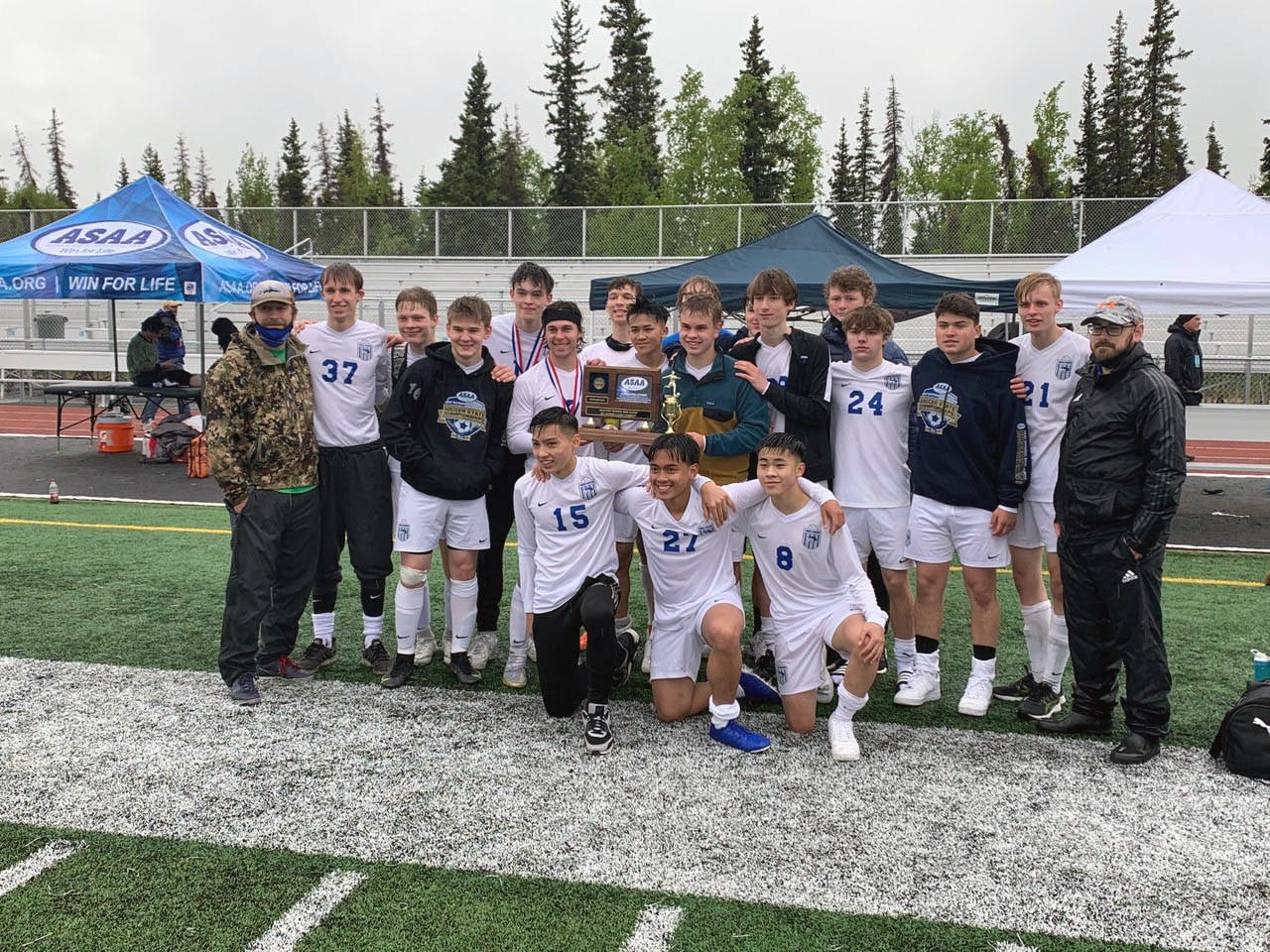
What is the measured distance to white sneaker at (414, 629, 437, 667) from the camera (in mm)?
5055

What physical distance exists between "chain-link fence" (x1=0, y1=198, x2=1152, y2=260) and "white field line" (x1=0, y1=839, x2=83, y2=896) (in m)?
19.5

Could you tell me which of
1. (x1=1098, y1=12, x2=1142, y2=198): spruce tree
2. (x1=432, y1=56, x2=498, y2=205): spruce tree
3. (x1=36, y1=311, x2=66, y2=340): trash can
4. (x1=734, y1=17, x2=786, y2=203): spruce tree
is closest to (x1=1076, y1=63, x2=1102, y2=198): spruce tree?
(x1=1098, y1=12, x2=1142, y2=198): spruce tree

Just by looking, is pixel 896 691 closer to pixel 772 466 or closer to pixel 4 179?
pixel 772 466

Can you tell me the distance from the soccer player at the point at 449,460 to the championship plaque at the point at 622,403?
55 cm

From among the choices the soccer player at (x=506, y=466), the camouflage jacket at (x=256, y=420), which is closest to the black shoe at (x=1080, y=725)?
the soccer player at (x=506, y=466)

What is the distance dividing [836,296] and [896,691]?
2001 millimetres

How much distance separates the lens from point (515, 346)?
5277 millimetres

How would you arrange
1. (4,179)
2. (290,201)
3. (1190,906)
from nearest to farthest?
(1190,906) < (290,201) < (4,179)

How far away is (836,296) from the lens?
4.92 meters

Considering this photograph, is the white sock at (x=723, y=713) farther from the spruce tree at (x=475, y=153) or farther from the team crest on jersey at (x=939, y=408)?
the spruce tree at (x=475, y=153)

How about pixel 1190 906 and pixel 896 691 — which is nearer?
pixel 1190 906

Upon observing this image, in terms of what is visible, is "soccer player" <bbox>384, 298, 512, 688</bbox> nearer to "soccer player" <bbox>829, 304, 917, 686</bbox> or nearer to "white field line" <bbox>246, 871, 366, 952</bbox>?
"soccer player" <bbox>829, 304, 917, 686</bbox>

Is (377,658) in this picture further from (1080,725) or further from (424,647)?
(1080,725)

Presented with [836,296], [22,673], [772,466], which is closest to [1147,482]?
[772,466]
